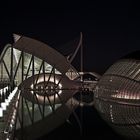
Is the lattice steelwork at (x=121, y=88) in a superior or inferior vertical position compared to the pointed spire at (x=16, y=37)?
inferior

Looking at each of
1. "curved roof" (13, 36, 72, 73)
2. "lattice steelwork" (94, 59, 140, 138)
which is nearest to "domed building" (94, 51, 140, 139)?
"lattice steelwork" (94, 59, 140, 138)

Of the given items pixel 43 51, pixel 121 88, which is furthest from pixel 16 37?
pixel 121 88

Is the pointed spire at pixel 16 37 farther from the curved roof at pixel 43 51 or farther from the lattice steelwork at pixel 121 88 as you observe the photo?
the lattice steelwork at pixel 121 88

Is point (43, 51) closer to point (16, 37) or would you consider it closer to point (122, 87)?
point (16, 37)

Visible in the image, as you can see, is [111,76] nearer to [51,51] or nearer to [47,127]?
[47,127]

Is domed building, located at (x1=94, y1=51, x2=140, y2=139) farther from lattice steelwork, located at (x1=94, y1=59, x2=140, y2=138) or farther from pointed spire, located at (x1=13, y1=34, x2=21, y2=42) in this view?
pointed spire, located at (x1=13, y1=34, x2=21, y2=42)

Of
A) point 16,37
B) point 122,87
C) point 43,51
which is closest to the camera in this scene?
point 122,87

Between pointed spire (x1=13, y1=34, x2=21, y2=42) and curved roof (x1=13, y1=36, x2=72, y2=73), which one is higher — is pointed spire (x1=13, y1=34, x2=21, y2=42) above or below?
above

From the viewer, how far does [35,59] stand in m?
50.8

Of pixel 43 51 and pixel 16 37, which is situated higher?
pixel 16 37

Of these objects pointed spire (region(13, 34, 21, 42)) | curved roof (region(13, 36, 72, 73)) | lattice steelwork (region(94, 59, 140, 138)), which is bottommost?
lattice steelwork (region(94, 59, 140, 138))

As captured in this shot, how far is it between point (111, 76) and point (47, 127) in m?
16.6

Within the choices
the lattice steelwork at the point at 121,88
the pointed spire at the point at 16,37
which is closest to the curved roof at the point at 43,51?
the pointed spire at the point at 16,37

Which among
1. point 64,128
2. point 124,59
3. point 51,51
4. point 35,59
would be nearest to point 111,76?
point 124,59
